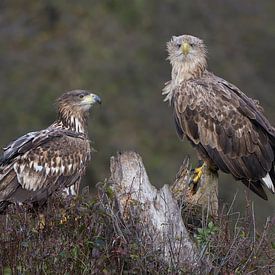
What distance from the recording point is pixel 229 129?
10.9m

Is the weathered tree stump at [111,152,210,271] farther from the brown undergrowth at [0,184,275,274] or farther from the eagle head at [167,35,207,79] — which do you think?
the eagle head at [167,35,207,79]

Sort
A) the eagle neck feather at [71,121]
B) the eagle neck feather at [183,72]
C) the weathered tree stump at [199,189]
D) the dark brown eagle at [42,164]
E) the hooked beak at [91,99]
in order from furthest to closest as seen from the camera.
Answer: the hooked beak at [91,99], the eagle neck feather at [71,121], the eagle neck feather at [183,72], the dark brown eagle at [42,164], the weathered tree stump at [199,189]

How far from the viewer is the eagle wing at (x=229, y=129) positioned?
1084 cm

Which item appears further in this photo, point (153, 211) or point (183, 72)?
point (183, 72)

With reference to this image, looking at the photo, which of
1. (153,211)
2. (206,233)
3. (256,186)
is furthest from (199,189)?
(206,233)


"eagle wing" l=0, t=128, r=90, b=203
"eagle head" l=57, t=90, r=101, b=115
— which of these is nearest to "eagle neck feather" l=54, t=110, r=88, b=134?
"eagle head" l=57, t=90, r=101, b=115

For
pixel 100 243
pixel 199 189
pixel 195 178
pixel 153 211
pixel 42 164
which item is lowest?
pixel 100 243

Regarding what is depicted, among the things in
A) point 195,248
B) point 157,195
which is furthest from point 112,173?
point 195,248

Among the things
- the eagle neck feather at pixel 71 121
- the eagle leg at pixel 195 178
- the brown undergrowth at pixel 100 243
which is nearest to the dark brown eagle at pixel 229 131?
the eagle leg at pixel 195 178

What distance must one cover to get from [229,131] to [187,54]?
0.99 m

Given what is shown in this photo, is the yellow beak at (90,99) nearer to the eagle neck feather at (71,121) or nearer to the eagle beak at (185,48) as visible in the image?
the eagle neck feather at (71,121)

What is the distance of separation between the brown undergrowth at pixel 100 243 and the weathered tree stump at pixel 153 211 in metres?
0.09

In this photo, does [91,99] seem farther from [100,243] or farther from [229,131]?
[100,243]

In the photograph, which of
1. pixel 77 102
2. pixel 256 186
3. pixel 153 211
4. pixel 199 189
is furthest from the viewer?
pixel 77 102
